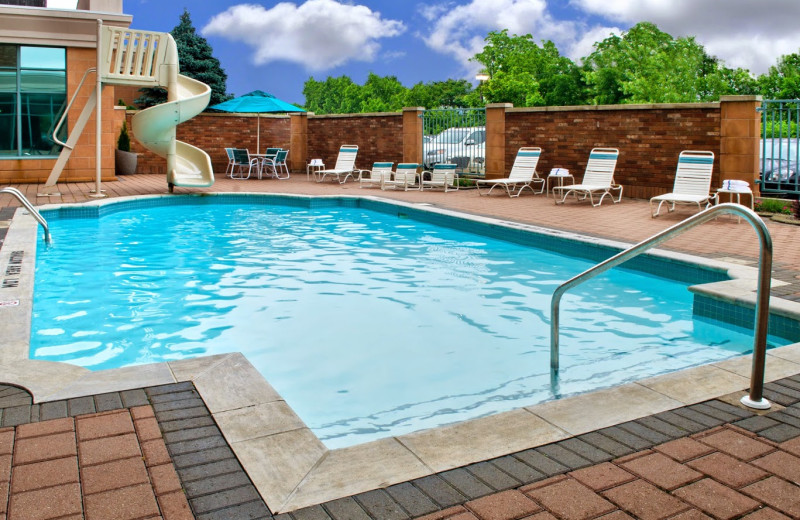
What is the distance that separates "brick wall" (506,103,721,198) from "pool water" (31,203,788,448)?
460cm

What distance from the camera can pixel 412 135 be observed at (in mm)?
16688

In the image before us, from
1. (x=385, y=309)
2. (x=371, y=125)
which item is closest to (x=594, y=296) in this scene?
(x=385, y=309)

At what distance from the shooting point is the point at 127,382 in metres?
3.22

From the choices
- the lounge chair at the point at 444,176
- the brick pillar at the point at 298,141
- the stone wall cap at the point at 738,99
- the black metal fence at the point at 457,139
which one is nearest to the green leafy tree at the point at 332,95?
the brick pillar at the point at 298,141

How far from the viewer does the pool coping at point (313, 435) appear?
2.40 meters

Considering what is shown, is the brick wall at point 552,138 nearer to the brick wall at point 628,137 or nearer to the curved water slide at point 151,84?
the brick wall at point 628,137

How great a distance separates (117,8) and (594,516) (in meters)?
15.9

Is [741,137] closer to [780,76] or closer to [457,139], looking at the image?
[457,139]

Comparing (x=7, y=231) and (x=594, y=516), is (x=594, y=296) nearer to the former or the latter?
(x=594, y=516)

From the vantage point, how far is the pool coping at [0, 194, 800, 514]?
240 centimetres

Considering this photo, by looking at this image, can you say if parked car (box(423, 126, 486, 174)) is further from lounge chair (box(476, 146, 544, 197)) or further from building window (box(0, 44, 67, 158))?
building window (box(0, 44, 67, 158))

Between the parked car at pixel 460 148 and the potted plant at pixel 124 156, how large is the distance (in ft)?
23.9

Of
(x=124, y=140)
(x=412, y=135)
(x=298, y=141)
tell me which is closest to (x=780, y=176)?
(x=412, y=135)

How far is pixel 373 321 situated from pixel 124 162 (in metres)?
14.0
